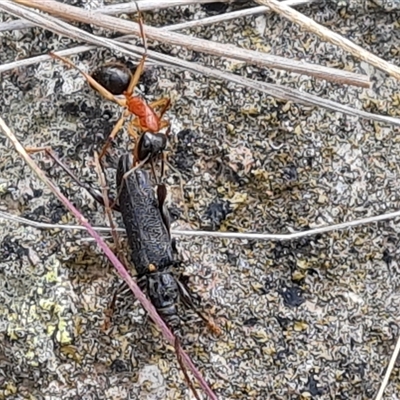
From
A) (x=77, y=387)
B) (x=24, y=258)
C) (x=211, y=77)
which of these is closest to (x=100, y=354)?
(x=77, y=387)

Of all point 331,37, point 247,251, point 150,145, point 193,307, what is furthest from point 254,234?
point 331,37

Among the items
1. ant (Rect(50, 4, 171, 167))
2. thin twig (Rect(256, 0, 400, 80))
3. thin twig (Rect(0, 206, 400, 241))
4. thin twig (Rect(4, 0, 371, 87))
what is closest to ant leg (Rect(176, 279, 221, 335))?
thin twig (Rect(0, 206, 400, 241))

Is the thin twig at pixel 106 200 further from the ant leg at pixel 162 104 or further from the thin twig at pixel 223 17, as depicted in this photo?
the thin twig at pixel 223 17

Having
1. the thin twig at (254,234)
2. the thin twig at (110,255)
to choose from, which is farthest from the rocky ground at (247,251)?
the thin twig at (110,255)

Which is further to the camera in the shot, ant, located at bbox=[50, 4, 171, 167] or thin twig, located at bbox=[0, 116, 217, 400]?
ant, located at bbox=[50, 4, 171, 167]

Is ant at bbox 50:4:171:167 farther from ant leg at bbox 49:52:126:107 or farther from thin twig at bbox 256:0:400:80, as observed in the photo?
thin twig at bbox 256:0:400:80

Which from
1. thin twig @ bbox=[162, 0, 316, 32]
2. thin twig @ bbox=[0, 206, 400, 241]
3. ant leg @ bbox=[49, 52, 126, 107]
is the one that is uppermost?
thin twig @ bbox=[162, 0, 316, 32]

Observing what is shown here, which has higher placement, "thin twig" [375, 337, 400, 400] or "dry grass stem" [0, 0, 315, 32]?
"dry grass stem" [0, 0, 315, 32]
